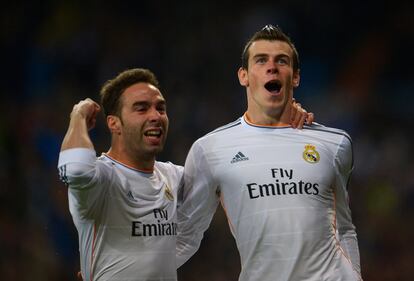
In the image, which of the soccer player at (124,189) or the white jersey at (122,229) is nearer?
the soccer player at (124,189)

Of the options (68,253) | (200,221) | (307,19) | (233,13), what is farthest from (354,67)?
(200,221)

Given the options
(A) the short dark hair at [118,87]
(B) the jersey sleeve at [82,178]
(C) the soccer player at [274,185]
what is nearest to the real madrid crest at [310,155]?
(C) the soccer player at [274,185]

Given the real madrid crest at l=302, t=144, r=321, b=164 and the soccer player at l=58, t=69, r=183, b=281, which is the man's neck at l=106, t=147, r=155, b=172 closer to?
the soccer player at l=58, t=69, r=183, b=281

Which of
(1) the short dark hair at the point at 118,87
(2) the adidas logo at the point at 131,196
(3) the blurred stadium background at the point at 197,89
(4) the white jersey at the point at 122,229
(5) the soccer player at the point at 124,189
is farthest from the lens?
(3) the blurred stadium background at the point at 197,89

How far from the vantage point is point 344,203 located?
430 centimetres

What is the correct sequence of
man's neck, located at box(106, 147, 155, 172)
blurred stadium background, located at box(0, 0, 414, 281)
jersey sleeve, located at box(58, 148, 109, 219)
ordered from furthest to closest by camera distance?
blurred stadium background, located at box(0, 0, 414, 281)
man's neck, located at box(106, 147, 155, 172)
jersey sleeve, located at box(58, 148, 109, 219)

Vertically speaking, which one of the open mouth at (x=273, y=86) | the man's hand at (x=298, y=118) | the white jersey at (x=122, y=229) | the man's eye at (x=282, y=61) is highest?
the man's eye at (x=282, y=61)

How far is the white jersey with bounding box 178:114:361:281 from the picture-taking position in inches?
157

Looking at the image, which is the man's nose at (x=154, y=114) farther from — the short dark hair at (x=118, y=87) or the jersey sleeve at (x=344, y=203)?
the jersey sleeve at (x=344, y=203)

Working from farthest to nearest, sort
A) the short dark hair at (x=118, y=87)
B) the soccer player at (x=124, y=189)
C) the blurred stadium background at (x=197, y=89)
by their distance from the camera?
the blurred stadium background at (x=197, y=89), the short dark hair at (x=118, y=87), the soccer player at (x=124, y=189)

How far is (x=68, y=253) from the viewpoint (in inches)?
310

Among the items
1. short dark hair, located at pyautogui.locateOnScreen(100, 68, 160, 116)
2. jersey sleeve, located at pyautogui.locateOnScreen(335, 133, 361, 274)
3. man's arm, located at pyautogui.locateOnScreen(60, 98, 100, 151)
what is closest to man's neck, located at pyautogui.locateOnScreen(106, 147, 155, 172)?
short dark hair, located at pyautogui.locateOnScreen(100, 68, 160, 116)

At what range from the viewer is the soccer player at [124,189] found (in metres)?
3.73

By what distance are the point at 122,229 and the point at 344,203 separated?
125 cm
